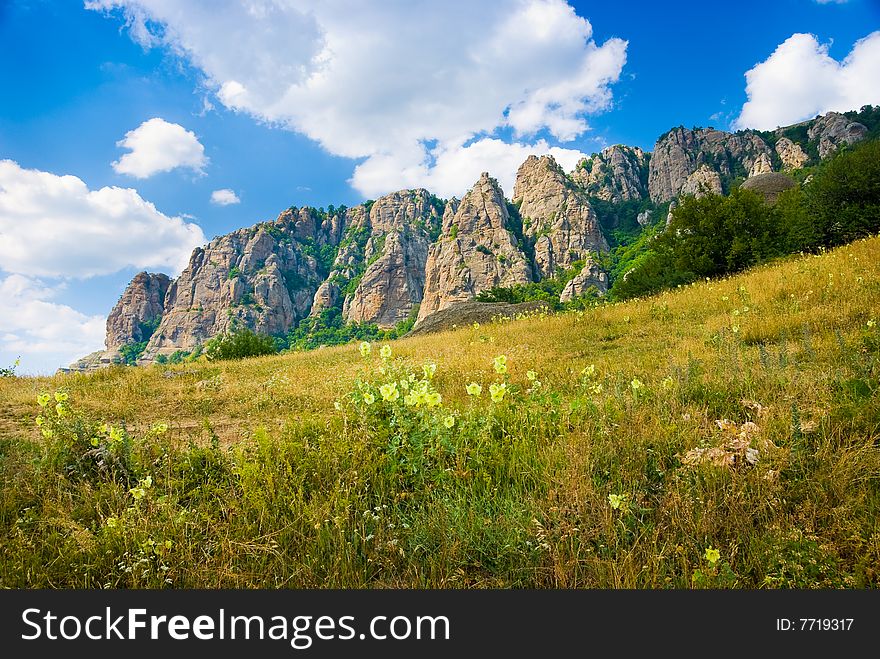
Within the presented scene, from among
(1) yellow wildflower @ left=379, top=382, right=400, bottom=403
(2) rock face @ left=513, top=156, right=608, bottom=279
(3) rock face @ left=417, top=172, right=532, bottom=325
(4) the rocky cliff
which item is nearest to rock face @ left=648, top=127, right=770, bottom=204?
(2) rock face @ left=513, top=156, right=608, bottom=279

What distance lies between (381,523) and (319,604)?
67 cm

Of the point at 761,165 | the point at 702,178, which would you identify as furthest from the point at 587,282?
the point at 761,165

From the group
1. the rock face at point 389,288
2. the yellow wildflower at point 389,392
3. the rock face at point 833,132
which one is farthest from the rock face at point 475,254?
the yellow wildflower at point 389,392

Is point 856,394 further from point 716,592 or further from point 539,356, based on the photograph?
point 539,356

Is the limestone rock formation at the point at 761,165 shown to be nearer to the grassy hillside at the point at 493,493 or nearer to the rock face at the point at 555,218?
the rock face at the point at 555,218

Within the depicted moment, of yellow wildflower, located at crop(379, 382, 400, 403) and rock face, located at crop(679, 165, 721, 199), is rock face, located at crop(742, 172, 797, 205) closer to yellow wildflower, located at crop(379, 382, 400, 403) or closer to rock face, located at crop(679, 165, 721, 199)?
yellow wildflower, located at crop(379, 382, 400, 403)

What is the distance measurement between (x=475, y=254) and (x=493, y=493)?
151 metres

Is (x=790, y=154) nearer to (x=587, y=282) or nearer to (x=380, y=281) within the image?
(x=587, y=282)

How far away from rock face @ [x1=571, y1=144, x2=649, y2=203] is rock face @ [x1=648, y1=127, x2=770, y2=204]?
637 centimetres

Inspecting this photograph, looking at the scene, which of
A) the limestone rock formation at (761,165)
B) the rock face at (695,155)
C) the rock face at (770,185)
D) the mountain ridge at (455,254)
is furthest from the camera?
the mountain ridge at (455,254)

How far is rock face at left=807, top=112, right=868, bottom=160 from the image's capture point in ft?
348

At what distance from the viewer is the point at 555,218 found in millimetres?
150875

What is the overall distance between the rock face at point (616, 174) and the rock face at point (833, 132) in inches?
1959

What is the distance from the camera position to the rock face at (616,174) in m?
161
